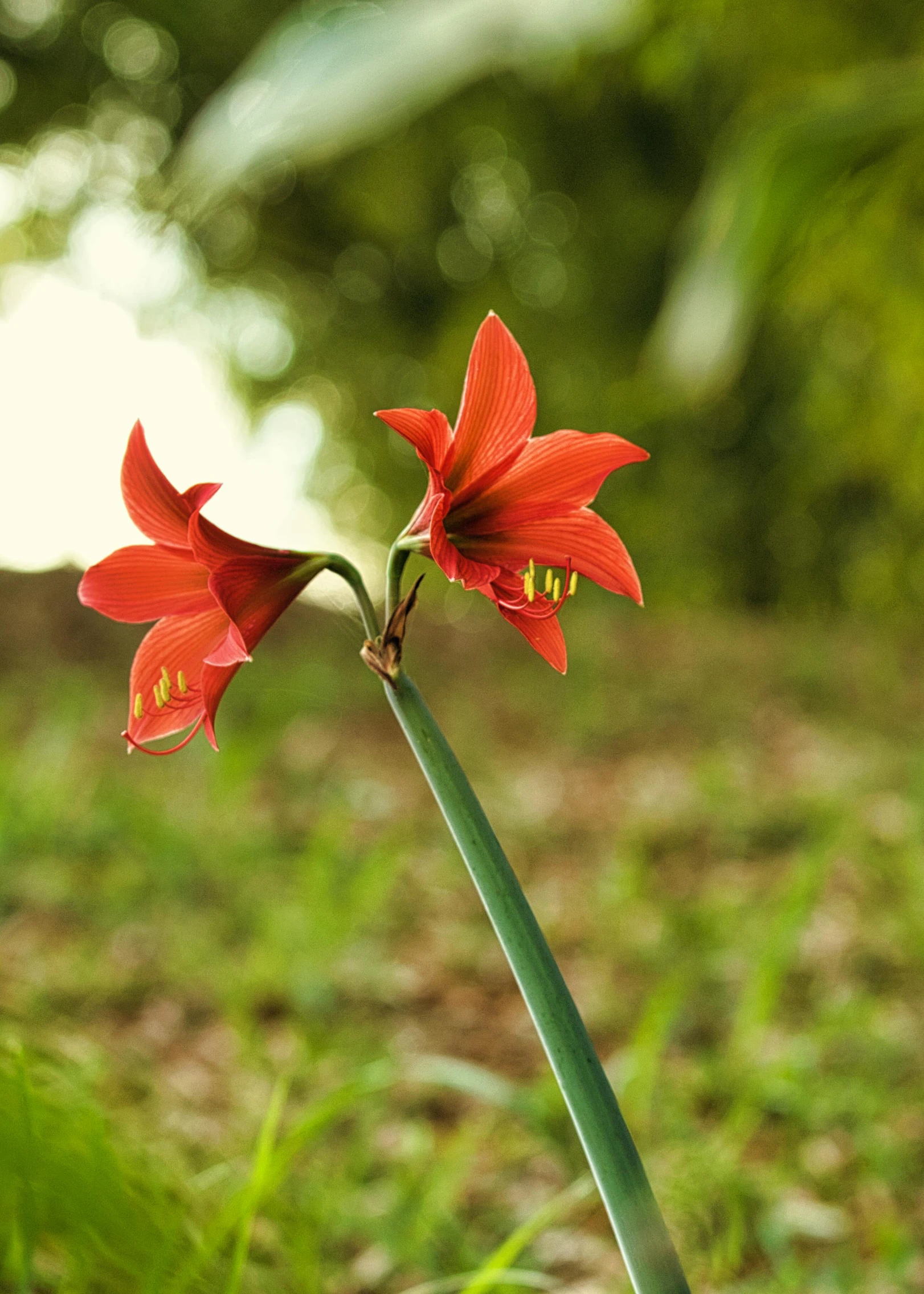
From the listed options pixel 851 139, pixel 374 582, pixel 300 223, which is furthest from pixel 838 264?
pixel 300 223

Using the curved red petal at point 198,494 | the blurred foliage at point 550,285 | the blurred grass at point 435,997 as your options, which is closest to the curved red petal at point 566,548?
the curved red petal at point 198,494

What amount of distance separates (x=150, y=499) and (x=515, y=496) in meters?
0.17

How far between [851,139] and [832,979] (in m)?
2.12

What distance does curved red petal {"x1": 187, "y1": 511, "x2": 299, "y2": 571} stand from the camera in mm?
464

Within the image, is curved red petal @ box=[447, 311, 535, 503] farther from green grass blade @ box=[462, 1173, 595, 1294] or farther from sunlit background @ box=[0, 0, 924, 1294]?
green grass blade @ box=[462, 1173, 595, 1294]

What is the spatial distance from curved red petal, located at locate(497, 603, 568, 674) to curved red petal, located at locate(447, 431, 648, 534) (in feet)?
0.15

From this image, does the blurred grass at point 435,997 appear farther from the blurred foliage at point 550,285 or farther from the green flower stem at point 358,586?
the blurred foliage at point 550,285

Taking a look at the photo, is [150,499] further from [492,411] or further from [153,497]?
[492,411]

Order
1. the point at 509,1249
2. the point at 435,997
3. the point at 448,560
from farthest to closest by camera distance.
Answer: the point at 435,997
the point at 509,1249
the point at 448,560

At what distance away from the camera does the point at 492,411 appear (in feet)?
1.62

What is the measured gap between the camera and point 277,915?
2297mm

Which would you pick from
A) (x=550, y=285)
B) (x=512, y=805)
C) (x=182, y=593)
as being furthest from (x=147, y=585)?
(x=550, y=285)

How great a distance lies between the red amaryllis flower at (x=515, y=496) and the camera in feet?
1.59

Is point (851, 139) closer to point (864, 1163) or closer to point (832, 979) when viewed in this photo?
point (864, 1163)
